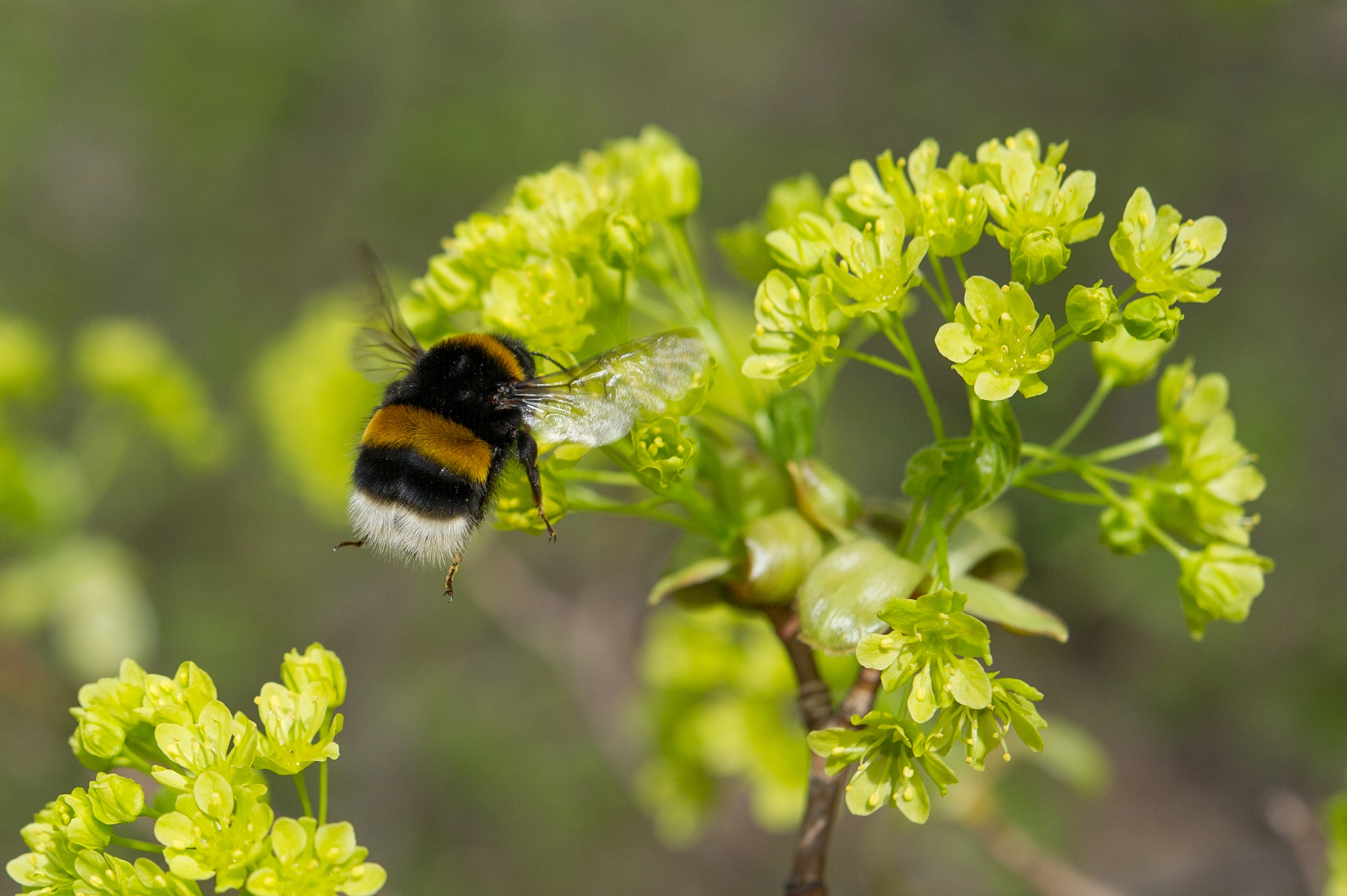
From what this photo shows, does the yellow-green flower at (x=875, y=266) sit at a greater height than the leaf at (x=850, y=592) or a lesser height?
greater

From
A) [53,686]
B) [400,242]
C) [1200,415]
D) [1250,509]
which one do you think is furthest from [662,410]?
[400,242]

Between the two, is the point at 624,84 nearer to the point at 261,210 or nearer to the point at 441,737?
the point at 261,210

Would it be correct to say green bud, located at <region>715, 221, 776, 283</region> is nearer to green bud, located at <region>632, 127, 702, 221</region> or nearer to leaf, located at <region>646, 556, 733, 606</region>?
green bud, located at <region>632, 127, 702, 221</region>

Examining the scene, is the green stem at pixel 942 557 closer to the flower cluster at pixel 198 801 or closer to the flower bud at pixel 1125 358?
the flower bud at pixel 1125 358

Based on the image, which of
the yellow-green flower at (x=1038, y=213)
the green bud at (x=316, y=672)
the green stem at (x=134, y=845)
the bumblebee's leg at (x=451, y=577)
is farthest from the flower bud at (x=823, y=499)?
the green stem at (x=134, y=845)

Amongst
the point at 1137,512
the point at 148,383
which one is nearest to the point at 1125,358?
the point at 1137,512

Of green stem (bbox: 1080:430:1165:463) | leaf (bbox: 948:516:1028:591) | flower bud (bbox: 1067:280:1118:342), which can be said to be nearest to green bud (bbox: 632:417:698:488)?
leaf (bbox: 948:516:1028:591)

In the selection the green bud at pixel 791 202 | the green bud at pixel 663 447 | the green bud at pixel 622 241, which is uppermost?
the green bud at pixel 622 241
